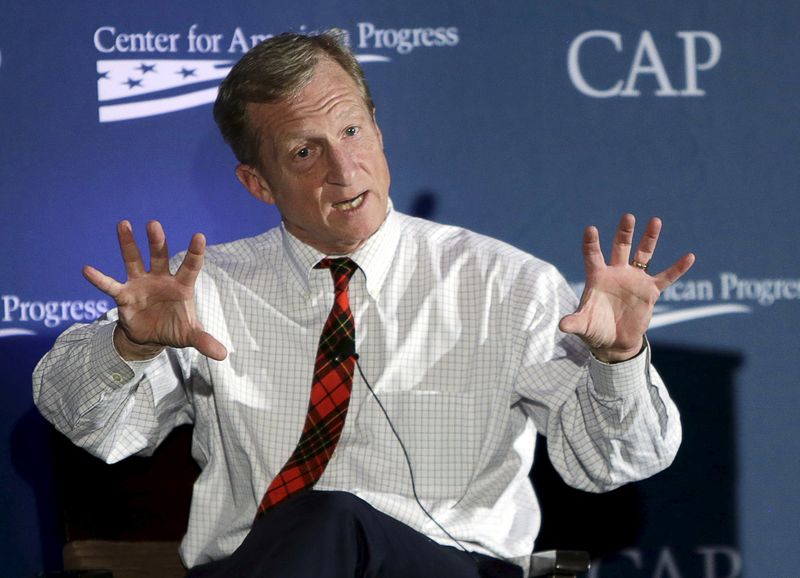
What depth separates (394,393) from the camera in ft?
7.80

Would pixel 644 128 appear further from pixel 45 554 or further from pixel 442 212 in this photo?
pixel 45 554

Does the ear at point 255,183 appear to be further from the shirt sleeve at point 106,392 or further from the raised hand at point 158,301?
the raised hand at point 158,301

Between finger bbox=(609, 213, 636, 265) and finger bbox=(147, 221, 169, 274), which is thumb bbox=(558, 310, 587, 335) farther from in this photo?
finger bbox=(147, 221, 169, 274)

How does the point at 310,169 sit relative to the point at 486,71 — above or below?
below

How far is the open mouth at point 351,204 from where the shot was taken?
95.1 inches

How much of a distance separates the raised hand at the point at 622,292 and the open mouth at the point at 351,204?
0.59m

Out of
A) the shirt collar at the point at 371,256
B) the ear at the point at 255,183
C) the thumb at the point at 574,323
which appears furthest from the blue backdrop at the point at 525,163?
the thumb at the point at 574,323

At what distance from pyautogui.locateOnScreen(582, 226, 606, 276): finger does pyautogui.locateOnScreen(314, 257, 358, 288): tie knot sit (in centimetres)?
63

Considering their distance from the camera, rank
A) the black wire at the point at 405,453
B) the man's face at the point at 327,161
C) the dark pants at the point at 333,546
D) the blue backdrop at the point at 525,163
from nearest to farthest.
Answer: the dark pants at the point at 333,546 → the black wire at the point at 405,453 → the man's face at the point at 327,161 → the blue backdrop at the point at 525,163

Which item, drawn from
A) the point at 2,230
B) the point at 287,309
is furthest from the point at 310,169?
the point at 2,230

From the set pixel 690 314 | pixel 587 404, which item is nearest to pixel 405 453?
pixel 587 404

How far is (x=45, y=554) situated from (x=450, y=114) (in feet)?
5.00

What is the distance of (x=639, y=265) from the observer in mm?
2033

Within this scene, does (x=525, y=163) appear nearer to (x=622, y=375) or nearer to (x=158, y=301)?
(x=622, y=375)
